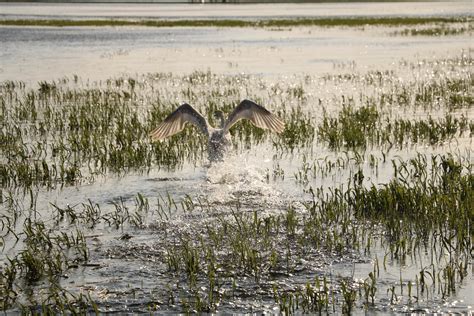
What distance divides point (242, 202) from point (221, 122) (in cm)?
268

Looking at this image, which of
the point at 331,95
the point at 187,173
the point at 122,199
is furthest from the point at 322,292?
the point at 331,95

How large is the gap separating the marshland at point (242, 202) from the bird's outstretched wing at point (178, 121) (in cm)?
40

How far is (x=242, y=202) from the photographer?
11203 mm

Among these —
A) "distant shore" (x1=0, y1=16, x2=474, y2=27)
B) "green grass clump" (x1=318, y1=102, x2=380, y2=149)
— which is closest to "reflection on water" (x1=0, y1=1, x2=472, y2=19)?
"distant shore" (x1=0, y1=16, x2=474, y2=27)

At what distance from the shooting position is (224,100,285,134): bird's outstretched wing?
1339 centimetres

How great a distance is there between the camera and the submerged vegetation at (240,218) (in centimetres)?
762

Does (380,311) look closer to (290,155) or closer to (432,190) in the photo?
(432,190)

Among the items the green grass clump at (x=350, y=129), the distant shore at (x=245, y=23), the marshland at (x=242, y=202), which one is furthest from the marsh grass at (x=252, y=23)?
the green grass clump at (x=350, y=129)

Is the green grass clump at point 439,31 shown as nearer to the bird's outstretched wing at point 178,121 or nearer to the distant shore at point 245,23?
the distant shore at point 245,23

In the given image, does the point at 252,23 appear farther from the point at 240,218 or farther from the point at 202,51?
the point at 240,218

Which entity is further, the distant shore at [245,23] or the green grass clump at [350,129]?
the distant shore at [245,23]

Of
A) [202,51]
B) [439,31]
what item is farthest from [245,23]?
[202,51]

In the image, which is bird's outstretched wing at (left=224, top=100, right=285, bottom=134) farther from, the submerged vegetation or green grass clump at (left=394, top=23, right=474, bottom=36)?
green grass clump at (left=394, top=23, right=474, bottom=36)

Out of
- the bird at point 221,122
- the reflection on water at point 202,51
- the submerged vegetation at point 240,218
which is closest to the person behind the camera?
the submerged vegetation at point 240,218
